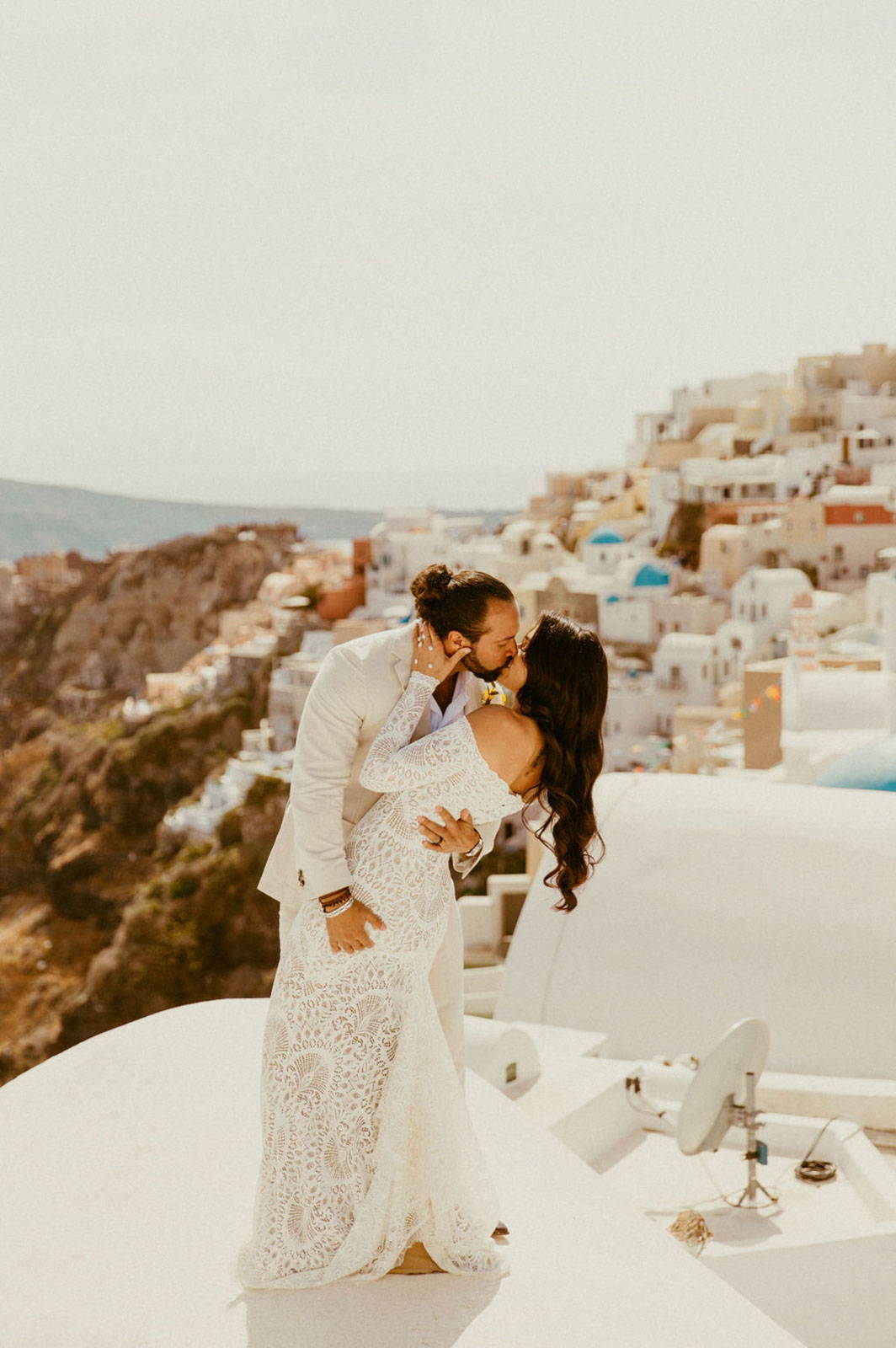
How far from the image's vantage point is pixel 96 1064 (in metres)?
4.25

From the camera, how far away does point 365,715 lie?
3.07 meters

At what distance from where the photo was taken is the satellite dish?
4984mm

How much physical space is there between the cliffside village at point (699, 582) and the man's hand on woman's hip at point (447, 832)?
11.2 m

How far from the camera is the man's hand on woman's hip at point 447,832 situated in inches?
118

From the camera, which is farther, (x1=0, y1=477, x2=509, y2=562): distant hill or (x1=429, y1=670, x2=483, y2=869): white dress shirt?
(x1=0, y1=477, x2=509, y2=562): distant hill

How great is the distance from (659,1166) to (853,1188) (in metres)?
0.74

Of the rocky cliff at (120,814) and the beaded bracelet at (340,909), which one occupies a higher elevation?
the beaded bracelet at (340,909)

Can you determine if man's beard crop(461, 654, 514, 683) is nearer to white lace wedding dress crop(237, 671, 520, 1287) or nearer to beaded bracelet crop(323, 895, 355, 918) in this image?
white lace wedding dress crop(237, 671, 520, 1287)

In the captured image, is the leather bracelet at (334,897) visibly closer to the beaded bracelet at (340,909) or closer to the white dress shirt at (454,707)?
the beaded bracelet at (340,909)

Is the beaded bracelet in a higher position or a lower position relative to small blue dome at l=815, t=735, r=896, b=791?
higher

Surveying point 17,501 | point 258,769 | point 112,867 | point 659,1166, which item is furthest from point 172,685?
point 659,1166

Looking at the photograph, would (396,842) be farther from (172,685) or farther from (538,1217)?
(172,685)

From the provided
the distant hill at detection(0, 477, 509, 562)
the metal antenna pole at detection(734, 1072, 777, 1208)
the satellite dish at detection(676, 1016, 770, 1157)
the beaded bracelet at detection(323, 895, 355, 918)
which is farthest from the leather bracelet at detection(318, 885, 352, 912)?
the distant hill at detection(0, 477, 509, 562)

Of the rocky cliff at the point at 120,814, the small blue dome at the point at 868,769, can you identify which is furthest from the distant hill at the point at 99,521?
the small blue dome at the point at 868,769
